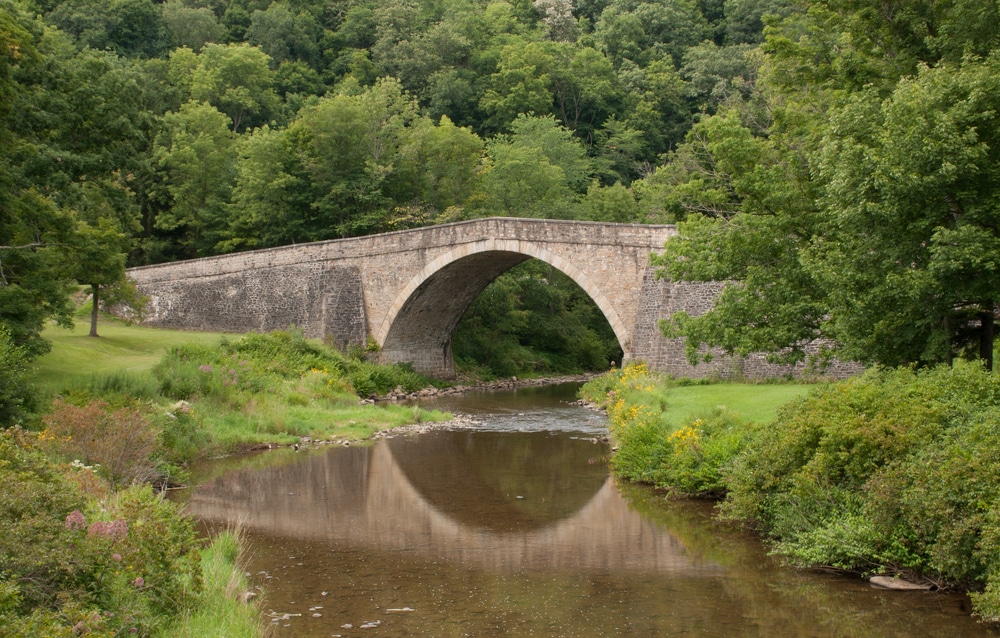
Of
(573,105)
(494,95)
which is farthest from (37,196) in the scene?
(573,105)

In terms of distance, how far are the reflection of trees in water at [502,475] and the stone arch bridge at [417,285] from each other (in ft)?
25.5

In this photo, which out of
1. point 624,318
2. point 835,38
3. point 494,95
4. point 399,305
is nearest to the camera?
point 835,38

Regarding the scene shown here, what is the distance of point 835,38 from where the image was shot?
16.4 metres

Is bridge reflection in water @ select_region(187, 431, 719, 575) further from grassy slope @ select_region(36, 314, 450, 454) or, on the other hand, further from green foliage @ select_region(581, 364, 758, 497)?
grassy slope @ select_region(36, 314, 450, 454)

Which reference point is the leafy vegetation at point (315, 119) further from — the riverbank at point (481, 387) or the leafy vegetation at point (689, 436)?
the leafy vegetation at point (689, 436)

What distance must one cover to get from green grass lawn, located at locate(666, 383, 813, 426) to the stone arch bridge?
2413 millimetres

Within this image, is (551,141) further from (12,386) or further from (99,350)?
(12,386)

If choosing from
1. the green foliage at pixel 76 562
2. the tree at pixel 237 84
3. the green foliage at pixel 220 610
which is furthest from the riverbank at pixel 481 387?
the tree at pixel 237 84

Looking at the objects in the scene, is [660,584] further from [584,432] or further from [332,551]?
[584,432]

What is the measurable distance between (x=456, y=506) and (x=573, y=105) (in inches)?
2090

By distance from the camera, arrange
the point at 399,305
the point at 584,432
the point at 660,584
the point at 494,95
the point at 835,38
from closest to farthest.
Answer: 1. the point at 660,584
2. the point at 835,38
3. the point at 584,432
4. the point at 399,305
5. the point at 494,95

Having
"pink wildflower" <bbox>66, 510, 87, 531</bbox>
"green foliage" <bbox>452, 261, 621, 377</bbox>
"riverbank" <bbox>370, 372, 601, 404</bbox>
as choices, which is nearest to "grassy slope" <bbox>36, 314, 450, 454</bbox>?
"riverbank" <bbox>370, 372, 601, 404</bbox>

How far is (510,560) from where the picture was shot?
11.1m

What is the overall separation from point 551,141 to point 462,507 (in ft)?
134
